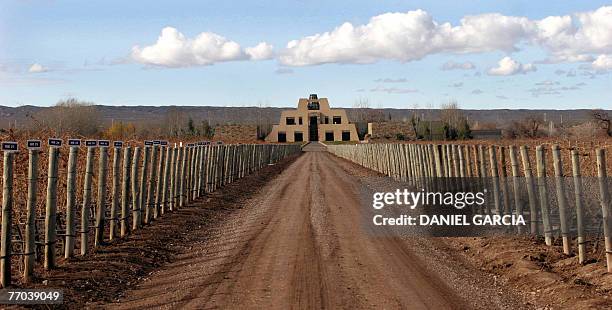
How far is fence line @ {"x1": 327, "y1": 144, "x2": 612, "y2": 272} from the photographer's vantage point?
1074 centimetres

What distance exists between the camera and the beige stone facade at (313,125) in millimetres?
153000

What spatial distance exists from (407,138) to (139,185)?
118 m

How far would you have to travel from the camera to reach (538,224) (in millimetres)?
13352

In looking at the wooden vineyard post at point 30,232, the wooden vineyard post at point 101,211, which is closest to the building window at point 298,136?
the wooden vineyard post at point 101,211

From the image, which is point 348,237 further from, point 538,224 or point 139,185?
point 139,185

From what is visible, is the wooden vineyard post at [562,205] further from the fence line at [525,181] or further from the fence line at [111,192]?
Answer: the fence line at [111,192]

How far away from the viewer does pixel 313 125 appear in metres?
160

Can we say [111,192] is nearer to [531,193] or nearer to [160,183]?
[160,183]

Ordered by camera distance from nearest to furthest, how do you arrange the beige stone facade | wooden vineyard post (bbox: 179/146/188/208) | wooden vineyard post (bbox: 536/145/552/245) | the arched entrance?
wooden vineyard post (bbox: 536/145/552/245)
wooden vineyard post (bbox: 179/146/188/208)
the beige stone facade
the arched entrance

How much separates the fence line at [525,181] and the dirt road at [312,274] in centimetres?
185

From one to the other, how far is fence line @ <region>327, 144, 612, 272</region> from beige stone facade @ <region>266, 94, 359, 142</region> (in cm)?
12450

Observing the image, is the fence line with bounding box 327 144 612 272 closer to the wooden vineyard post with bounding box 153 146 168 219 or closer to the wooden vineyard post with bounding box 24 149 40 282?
the wooden vineyard post with bounding box 153 146 168 219

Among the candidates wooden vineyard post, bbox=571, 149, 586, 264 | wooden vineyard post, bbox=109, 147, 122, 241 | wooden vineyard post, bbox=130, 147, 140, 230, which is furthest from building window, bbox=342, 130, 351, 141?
wooden vineyard post, bbox=571, 149, 586, 264

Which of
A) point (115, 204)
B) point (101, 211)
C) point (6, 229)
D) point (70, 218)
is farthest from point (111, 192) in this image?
point (6, 229)
